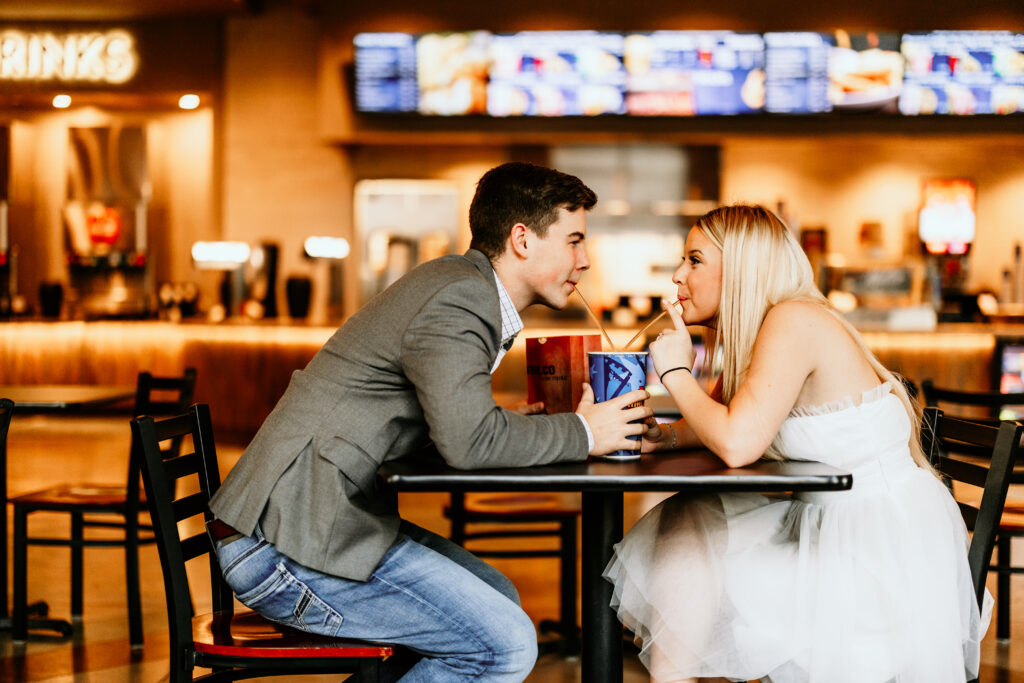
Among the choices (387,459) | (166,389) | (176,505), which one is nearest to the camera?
(387,459)

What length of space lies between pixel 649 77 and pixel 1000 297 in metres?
3.64

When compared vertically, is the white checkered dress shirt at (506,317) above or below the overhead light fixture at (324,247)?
below

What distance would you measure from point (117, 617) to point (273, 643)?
6.99 feet

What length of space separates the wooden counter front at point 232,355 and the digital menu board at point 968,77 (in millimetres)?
1625

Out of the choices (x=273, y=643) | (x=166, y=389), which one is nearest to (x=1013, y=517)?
(x=273, y=643)

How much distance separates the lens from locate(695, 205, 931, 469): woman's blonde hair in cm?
201

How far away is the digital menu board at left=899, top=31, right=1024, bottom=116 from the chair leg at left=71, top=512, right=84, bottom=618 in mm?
6129

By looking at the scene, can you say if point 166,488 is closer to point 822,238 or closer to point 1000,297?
point 822,238

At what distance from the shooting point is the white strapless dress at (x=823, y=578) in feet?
5.99

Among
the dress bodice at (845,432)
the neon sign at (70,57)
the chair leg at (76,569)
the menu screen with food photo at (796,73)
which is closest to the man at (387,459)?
the dress bodice at (845,432)

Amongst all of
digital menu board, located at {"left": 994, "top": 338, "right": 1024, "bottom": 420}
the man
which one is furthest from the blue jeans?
digital menu board, located at {"left": 994, "top": 338, "right": 1024, "bottom": 420}

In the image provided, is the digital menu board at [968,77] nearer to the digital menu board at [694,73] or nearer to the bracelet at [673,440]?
the digital menu board at [694,73]

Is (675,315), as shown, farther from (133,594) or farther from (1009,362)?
(1009,362)

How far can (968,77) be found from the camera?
725cm
